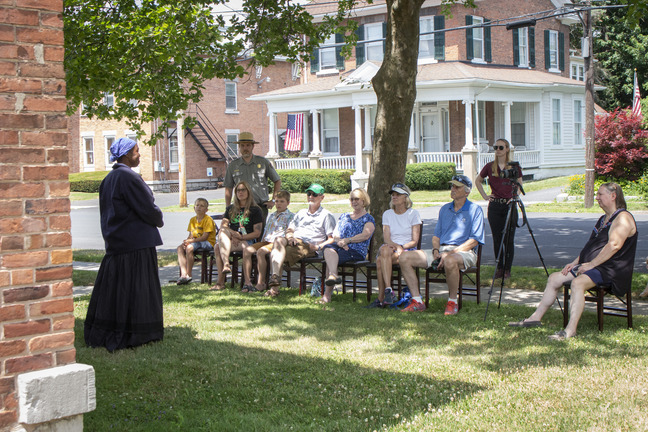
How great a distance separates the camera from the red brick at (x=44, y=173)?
4008mm

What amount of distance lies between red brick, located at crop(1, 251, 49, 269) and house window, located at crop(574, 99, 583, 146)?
3477 centimetres

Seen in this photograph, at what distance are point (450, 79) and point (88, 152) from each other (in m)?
23.8

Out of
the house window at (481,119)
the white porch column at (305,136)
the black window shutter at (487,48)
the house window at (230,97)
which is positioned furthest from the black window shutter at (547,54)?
the house window at (230,97)

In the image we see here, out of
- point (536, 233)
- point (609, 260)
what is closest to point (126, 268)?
point (609, 260)

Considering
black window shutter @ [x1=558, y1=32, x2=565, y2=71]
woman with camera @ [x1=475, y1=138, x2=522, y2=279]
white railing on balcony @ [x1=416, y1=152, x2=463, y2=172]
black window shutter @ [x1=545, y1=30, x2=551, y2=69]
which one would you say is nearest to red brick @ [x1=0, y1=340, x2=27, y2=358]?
woman with camera @ [x1=475, y1=138, x2=522, y2=279]

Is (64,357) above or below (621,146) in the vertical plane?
below

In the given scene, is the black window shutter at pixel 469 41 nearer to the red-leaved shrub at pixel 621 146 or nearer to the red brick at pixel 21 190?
the red-leaved shrub at pixel 621 146

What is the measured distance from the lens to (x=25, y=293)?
4008 millimetres

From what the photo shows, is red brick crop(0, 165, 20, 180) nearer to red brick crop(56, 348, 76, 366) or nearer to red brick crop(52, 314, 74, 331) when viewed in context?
red brick crop(52, 314, 74, 331)

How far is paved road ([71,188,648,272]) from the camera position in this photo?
43.3ft

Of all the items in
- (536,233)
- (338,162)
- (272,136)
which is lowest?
(536,233)

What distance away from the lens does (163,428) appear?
4.86m

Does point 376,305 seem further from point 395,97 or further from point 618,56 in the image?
point 618,56

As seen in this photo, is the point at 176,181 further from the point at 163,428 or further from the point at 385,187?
the point at 163,428
